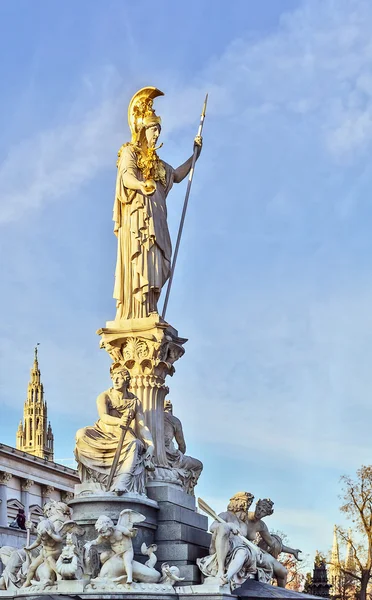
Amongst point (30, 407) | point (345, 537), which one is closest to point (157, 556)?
point (345, 537)

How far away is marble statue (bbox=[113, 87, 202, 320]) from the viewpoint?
21.6 metres

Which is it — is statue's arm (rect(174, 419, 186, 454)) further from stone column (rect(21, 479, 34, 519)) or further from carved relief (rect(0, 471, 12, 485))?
stone column (rect(21, 479, 34, 519))

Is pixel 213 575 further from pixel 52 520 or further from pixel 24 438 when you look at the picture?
pixel 24 438

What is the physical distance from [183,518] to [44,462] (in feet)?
185

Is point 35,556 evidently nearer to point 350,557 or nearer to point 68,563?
point 68,563

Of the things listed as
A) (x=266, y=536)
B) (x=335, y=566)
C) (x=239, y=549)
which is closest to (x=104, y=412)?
(x=239, y=549)

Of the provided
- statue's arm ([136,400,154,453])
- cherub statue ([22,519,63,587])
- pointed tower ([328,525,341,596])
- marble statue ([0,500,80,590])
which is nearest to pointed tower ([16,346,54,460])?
pointed tower ([328,525,341,596])

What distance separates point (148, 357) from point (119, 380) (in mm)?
1284

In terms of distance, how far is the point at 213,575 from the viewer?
59.4ft

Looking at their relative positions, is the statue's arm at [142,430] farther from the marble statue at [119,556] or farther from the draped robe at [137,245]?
the marble statue at [119,556]

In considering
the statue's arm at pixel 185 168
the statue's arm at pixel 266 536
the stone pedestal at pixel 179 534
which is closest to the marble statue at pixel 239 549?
the statue's arm at pixel 266 536

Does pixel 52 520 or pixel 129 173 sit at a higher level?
pixel 129 173

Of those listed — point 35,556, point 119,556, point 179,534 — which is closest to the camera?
point 119,556

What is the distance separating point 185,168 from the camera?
2366cm
